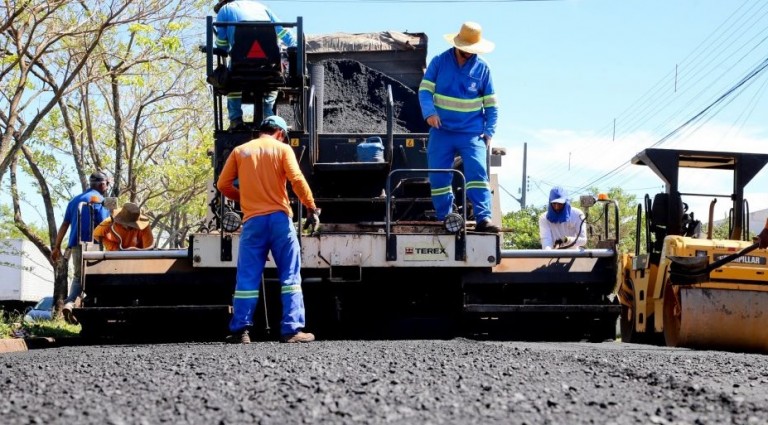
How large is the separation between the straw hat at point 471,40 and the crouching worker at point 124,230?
12.0ft

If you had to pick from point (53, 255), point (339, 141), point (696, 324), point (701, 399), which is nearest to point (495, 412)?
point (701, 399)

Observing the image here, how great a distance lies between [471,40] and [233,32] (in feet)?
6.91

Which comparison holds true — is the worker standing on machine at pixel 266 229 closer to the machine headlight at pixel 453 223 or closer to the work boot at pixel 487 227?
the machine headlight at pixel 453 223

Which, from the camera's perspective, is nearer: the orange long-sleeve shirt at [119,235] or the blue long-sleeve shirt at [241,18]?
the blue long-sleeve shirt at [241,18]

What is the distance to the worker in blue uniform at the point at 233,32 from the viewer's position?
9.46m

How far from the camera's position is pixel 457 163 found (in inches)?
389

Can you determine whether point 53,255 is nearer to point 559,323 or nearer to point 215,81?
point 215,81

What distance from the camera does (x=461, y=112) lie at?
9438 millimetres

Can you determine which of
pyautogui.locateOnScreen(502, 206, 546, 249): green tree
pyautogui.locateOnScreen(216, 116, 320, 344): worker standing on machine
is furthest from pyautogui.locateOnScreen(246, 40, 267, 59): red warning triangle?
pyautogui.locateOnScreen(502, 206, 546, 249): green tree

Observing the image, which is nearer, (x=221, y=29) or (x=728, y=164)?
(x=221, y=29)

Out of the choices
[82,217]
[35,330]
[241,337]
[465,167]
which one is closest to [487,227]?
[465,167]

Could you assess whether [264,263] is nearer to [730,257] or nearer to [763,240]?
[730,257]

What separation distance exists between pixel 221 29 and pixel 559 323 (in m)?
3.98

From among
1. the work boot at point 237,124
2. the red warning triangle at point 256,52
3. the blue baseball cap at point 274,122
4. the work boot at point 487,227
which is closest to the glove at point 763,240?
the work boot at point 487,227
